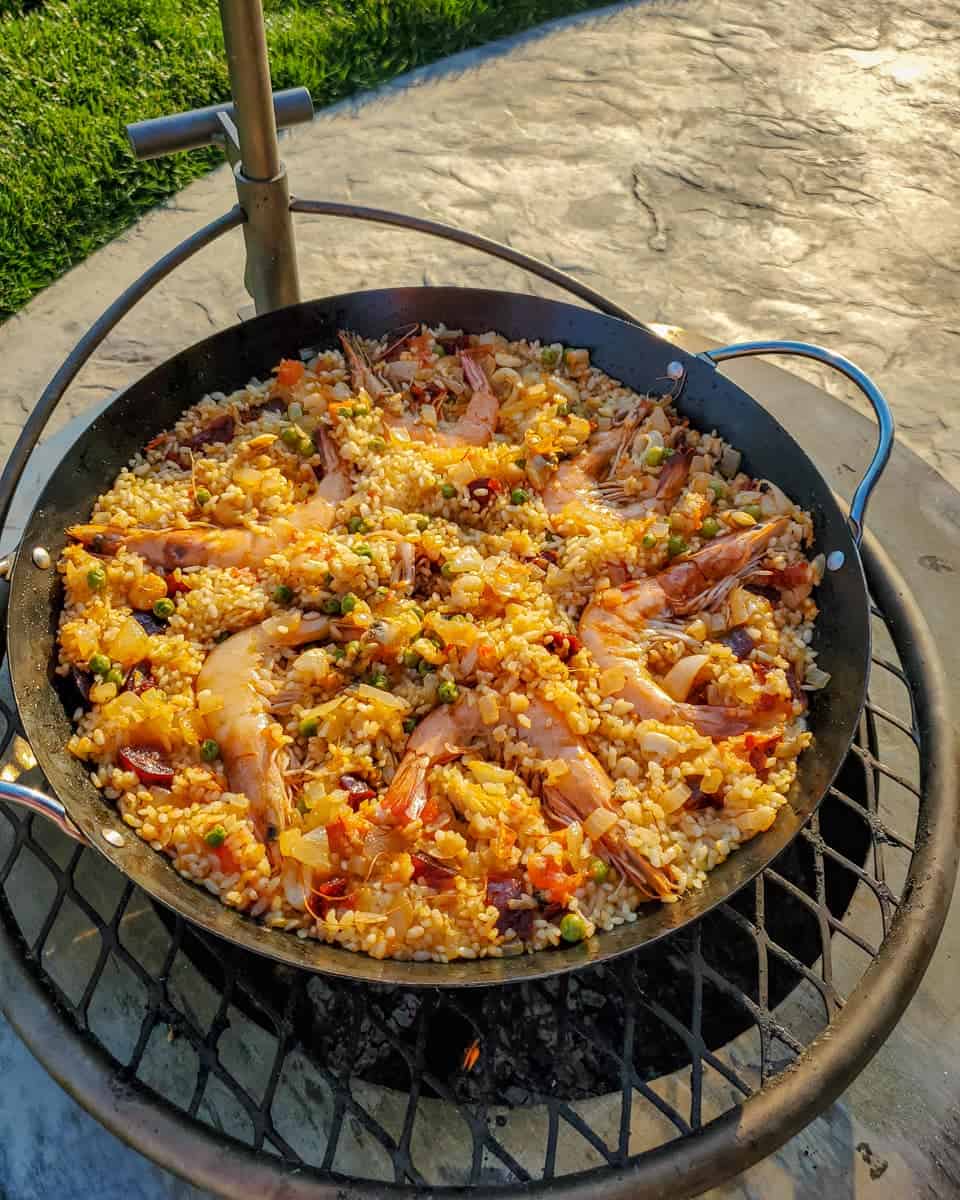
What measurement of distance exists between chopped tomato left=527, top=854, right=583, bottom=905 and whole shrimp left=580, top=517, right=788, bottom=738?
56cm

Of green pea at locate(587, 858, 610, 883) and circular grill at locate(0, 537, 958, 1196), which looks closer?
circular grill at locate(0, 537, 958, 1196)

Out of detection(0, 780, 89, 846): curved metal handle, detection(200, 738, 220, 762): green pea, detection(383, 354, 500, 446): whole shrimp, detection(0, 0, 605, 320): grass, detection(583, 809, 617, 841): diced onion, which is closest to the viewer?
detection(0, 780, 89, 846): curved metal handle

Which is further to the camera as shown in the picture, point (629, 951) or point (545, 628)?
point (545, 628)

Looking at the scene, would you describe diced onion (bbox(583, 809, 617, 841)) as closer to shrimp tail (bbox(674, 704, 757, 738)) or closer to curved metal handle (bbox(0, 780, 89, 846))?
Answer: shrimp tail (bbox(674, 704, 757, 738))

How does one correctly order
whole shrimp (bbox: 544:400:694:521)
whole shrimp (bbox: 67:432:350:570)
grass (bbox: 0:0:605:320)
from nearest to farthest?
whole shrimp (bbox: 67:432:350:570) → whole shrimp (bbox: 544:400:694:521) → grass (bbox: 0:0:605:320)

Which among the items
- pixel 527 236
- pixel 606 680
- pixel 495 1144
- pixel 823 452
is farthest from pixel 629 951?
pixel 527 236

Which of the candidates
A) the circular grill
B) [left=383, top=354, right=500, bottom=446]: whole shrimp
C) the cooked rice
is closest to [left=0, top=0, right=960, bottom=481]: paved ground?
the cooked rice

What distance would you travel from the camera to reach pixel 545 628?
2975 mm

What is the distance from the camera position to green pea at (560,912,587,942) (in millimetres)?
2387

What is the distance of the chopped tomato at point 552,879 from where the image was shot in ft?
8.09

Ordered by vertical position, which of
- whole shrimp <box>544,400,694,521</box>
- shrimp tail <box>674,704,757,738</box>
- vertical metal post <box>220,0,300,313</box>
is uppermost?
vertical metal post <box>220,0,300,313</box>


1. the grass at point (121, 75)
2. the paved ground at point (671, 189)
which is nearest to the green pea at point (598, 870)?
the paved ground at point (671, 189)

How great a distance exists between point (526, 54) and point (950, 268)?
13.9 feet

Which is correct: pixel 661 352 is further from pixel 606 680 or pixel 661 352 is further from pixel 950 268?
pixel 950 268
